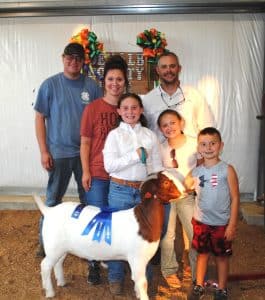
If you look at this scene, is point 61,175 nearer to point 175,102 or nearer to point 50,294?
point 50,294

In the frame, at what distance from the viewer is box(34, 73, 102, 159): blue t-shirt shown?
3439mm

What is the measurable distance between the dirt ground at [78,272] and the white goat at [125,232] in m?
0.51

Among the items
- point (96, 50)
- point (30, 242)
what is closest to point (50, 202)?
point (30, 242)

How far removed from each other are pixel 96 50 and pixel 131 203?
270cm

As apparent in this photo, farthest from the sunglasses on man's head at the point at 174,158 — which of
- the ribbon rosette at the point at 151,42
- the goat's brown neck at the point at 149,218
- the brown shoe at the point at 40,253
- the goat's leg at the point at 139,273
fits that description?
the ribbon rosette at the point at 151,42

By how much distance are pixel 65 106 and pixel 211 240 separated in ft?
5.33

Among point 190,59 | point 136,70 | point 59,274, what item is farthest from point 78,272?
point 190,59

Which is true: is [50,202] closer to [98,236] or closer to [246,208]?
[98,236]

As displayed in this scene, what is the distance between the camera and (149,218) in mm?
2746

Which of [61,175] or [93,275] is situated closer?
[93,275]

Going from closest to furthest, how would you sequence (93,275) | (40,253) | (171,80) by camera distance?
(171,80)
(93,275)
(40,253)

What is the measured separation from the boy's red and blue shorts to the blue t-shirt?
1.28 meters

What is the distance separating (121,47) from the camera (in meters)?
5.29

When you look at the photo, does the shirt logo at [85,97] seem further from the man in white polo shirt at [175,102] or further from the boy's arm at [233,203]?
the boy's arm at [233,203]
